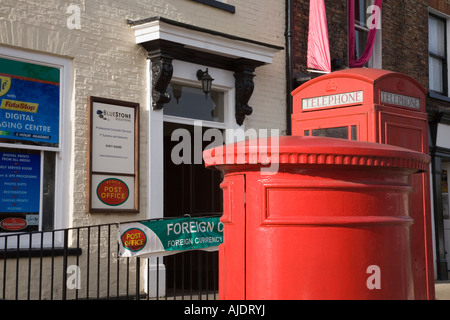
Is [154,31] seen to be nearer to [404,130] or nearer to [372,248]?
[404,130]

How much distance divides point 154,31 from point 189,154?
2221 millimetres

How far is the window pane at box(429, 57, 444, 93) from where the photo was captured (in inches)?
672

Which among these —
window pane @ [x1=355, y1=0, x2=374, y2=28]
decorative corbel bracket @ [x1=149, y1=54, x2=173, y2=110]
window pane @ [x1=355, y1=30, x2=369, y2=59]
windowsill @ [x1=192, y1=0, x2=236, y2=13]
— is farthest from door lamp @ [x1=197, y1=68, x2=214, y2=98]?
window pane @ [x1=355, y1=0, x2=374, y2=28]

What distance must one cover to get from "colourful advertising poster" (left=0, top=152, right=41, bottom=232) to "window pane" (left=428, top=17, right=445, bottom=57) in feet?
37.9

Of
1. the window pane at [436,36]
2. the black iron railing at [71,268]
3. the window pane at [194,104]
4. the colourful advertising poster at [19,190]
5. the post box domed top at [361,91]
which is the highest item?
the window pane at [436,36]

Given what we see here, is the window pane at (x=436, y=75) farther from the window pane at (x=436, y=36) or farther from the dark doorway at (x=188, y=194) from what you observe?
the dark doorway at (x=188, y=194)

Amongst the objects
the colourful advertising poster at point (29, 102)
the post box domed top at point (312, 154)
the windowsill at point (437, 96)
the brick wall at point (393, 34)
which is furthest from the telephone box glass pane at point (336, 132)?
the windowsill at point (437, 96)

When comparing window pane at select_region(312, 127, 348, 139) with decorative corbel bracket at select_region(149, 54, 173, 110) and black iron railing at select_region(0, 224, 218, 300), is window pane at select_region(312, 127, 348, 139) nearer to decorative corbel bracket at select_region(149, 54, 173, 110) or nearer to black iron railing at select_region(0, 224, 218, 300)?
black iron railing at select_region(0, 224, 218, 300)

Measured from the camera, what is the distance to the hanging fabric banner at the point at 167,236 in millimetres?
7934

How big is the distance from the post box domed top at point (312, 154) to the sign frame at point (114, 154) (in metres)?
6.12

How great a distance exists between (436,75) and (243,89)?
303 inches

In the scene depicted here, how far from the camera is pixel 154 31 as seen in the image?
32.6 ft

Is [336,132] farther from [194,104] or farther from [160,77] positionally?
[194,104]
